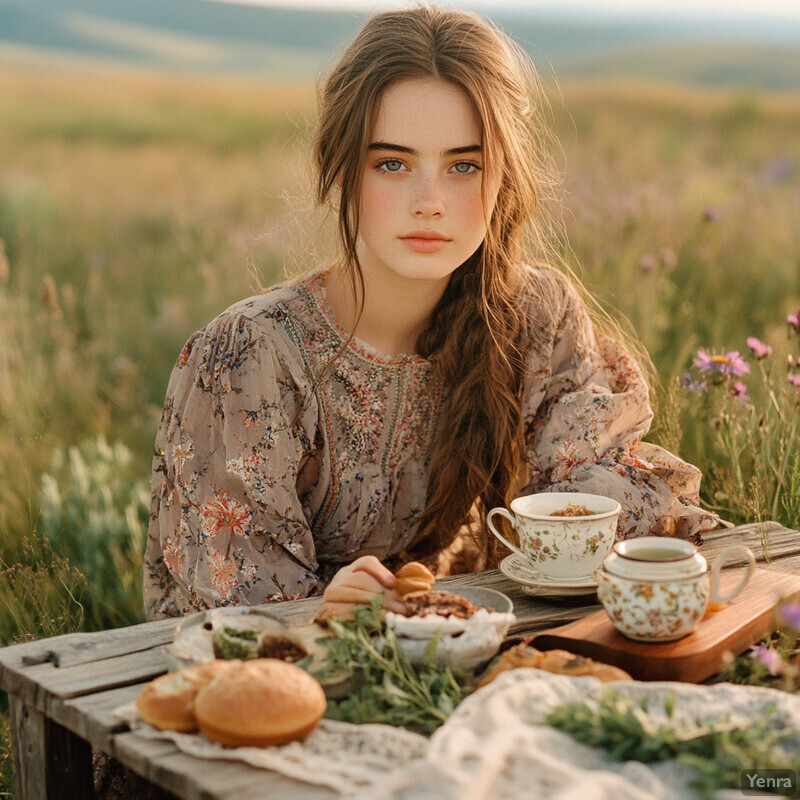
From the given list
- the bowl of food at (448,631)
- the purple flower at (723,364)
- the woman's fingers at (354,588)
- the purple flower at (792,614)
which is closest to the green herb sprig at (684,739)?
the purple flower at (792,614)

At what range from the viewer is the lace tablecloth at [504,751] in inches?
48.9

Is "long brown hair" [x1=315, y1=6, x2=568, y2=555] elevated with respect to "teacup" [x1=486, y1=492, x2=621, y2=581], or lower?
elevated

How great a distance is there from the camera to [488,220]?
8.23 ft

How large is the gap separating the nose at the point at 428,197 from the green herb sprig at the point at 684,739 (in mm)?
1288

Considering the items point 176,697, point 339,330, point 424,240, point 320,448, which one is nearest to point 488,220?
point 424,240

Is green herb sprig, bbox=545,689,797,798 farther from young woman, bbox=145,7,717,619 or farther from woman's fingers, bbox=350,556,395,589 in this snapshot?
young woman, bbox=145,7,717,619

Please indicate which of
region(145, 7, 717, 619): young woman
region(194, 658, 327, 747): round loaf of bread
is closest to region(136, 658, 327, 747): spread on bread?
region(194, 658, 327, 747): round loaf of bread

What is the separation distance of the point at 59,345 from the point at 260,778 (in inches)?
179

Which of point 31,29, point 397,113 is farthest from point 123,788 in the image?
point 31,29

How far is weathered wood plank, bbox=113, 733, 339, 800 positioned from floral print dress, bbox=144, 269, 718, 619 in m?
0.88

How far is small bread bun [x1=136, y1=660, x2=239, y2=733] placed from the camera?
1.45m

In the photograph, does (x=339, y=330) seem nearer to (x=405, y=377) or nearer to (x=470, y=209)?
(x=405, y=377)

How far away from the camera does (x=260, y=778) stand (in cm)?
137

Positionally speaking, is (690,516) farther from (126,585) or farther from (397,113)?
(126,585)
